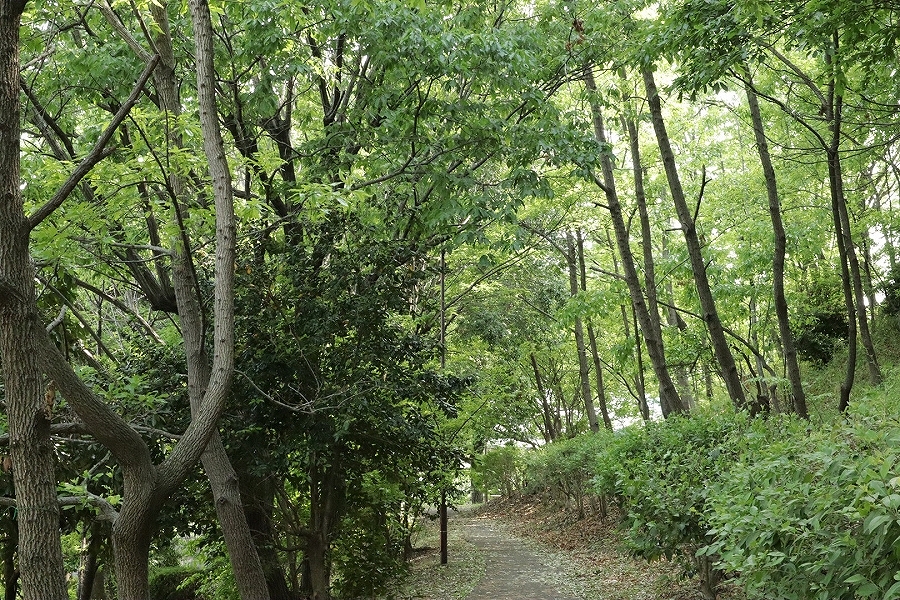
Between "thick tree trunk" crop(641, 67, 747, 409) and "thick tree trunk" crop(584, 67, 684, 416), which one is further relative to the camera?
"thick tree trunk" crop(584, 67, 684, 416)

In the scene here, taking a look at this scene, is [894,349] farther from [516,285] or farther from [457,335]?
[457,335]

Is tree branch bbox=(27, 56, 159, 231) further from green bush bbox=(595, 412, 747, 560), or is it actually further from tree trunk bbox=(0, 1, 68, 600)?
green bush bbox=(595, 412, 747, 560)

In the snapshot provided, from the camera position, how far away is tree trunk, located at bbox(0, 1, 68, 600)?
3.66 m

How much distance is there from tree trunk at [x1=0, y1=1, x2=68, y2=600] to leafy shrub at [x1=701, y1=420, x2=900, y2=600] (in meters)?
3.55

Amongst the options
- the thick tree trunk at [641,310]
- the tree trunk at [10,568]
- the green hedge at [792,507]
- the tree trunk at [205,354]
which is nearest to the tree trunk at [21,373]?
the tree trunk at [205,354]

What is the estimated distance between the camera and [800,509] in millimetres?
3123

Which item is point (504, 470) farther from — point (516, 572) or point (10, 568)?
point (10, 568)

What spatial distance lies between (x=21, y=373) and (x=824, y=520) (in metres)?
4.06

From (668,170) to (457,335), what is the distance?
995 cm

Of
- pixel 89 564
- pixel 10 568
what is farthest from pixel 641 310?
pixel 10 568

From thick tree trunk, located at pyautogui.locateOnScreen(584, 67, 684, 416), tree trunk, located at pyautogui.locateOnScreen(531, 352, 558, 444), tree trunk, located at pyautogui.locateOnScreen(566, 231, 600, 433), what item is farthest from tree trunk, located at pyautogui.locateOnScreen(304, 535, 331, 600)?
tree trunk, located at pyautogui.locateOnScreen(531, 352, 558, 444)

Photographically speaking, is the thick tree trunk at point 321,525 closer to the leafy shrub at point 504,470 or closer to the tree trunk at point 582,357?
the tree trunk at point 582,357

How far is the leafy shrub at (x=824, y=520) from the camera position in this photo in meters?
2.47

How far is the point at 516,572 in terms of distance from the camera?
39.5ft
